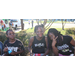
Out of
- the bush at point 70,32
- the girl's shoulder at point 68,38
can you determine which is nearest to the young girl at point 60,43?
the girl's shoulder at point 68,38

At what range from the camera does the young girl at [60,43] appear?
2.40 meters

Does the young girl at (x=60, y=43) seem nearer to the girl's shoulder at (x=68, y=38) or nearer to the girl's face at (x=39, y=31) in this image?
the girl's shoulder at (x=68, y=38)

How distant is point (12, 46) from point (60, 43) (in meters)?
1.60

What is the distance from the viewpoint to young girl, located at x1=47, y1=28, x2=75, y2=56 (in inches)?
94.6

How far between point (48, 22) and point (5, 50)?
1.76 metres

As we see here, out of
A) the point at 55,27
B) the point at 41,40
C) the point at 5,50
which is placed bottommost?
the point at 5,50

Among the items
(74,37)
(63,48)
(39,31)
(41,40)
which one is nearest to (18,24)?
(39,31)

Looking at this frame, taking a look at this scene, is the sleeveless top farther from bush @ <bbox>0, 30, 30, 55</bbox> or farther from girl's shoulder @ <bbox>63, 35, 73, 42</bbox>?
girl's shoulder @ <bbox>63, 35, 73, 42</bbox>

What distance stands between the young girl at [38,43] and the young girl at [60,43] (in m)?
0.20

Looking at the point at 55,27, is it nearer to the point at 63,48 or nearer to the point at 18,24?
the point at 63,48

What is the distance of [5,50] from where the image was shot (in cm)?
259

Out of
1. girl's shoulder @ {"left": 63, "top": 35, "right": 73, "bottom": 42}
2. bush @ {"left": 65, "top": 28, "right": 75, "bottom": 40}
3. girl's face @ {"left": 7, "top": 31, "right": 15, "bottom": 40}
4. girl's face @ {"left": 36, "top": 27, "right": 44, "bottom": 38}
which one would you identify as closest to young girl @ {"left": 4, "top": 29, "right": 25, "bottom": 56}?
girl's face @ {"left": 7, "top": 31, "right": 15, "bottom": 40}

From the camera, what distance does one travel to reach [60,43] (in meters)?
2.44

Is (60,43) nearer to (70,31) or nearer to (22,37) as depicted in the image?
(70,31)
